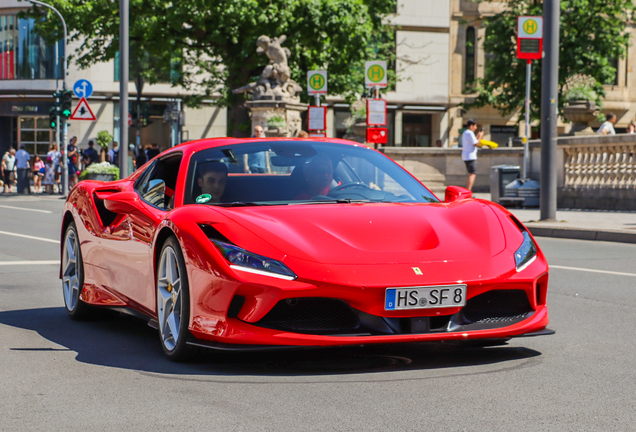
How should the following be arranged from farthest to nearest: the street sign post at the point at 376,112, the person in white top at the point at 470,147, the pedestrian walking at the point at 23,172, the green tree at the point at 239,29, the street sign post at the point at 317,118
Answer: the pedestrian walking at the point at 23,172
the green tree at the point at 239,29
the street sign post at the point at 317,118
the person in white top at the point at 470,147
the street sign post at the point at 376,112

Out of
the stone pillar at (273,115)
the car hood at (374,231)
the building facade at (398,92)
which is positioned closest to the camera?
the car hood at (374,231)

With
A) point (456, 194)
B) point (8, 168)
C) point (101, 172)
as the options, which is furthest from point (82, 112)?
point (456, 194)

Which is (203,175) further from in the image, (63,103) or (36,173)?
(36,173)

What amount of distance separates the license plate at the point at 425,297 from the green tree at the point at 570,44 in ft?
120

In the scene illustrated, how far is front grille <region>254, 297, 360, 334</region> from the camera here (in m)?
4.75

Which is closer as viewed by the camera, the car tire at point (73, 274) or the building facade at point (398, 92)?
the car tire at point (73, 274)

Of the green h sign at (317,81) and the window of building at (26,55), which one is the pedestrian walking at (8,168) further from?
the green h sign at (317,81)

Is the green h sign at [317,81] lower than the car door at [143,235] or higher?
higher

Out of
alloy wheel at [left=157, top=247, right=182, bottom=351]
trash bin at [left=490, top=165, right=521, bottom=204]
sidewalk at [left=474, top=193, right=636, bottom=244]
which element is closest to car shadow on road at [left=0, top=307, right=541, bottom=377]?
alloy wheel at [left=157, top=247, right=182, bottom=351]

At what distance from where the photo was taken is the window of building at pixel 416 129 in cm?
5275

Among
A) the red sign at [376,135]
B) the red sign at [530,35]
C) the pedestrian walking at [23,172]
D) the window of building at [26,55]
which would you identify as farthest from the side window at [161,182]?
the window of building at [26,55]

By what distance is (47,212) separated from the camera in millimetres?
22359

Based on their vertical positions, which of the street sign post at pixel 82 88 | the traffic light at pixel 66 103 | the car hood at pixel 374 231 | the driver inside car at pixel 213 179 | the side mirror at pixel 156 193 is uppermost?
the street sign post at pixel 82 88

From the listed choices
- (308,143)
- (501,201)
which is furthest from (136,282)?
(501,201)
